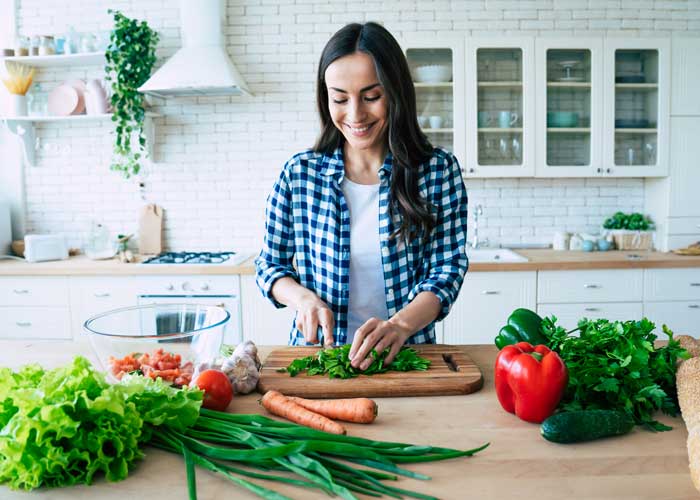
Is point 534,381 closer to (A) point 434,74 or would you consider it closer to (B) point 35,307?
(A) point 434,74

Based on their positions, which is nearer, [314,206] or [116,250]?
[314,206]

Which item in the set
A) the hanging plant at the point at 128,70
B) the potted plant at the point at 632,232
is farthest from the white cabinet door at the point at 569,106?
the hanging plant at the point at 128,70

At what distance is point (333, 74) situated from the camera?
71.5 inches

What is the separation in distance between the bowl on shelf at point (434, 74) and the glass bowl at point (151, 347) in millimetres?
2884

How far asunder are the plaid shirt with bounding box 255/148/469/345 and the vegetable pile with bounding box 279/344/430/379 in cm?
35

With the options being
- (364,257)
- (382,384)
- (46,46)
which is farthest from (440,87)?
(382,384)

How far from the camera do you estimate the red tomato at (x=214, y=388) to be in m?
1.30

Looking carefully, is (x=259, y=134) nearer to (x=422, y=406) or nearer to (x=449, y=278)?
(x=449, y=278)

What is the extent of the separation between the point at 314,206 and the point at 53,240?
2854mm

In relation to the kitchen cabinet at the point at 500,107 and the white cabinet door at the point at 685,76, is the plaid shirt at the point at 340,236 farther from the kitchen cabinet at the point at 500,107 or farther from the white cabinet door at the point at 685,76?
the white cabinet door at the point at 685,76

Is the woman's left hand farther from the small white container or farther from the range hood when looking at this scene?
the small white container

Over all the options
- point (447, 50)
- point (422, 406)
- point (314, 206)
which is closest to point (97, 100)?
point (447, 50)

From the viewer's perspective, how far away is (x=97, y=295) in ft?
12.4

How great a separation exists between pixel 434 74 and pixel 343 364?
114 inches
